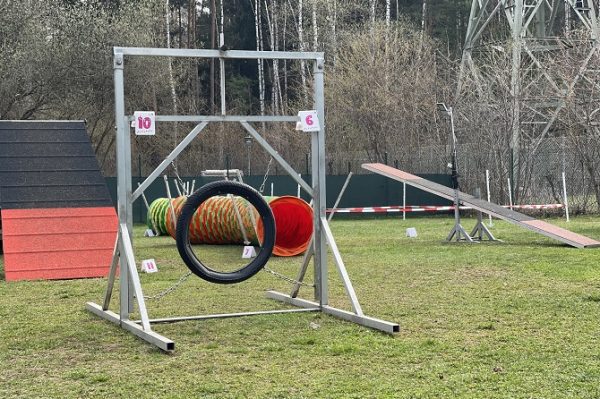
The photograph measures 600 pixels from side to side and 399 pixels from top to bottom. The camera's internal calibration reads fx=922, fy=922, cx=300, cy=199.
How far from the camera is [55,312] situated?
24.8 ft

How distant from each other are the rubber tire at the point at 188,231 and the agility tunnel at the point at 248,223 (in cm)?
456

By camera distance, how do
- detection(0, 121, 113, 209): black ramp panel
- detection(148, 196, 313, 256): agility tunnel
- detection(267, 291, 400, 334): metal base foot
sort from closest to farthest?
detection(267, 291, 400, 334): metal base foot < detection(0, 121, 113, 209): black ramp panel < detection(148, 196, 313, 256): agility tunnel

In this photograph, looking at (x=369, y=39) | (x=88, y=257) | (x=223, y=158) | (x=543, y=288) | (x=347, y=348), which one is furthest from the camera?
(x=369, y=39)

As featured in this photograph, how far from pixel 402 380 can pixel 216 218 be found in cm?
926

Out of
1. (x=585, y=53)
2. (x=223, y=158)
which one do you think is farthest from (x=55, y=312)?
(x=223, y=158)

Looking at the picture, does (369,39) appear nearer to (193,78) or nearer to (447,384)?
(193,78)

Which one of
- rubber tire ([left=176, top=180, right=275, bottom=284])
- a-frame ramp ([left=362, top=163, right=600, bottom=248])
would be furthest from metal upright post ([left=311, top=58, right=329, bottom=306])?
a-frame ramp ([left=362, top=163, right=600, bottom=248])

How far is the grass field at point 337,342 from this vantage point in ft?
15.5

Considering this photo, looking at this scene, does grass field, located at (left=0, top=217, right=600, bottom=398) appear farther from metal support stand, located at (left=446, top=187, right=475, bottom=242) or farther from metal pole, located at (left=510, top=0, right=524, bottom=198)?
metal pole, located at (left=510, top=0, right=524, bottom=198)

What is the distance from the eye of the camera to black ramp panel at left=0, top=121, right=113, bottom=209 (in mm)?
11062

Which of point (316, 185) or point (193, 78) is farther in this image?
point (193, 78)

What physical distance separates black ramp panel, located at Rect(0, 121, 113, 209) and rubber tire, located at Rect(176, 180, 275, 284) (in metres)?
4.46

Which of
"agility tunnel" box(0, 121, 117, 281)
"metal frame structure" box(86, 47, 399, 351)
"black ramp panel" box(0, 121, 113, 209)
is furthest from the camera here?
"black ramp panel" box(0, 121, 113, 209)

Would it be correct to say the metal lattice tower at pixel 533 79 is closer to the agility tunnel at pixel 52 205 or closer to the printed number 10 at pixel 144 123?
the agility tunnel at pixel 52 205
